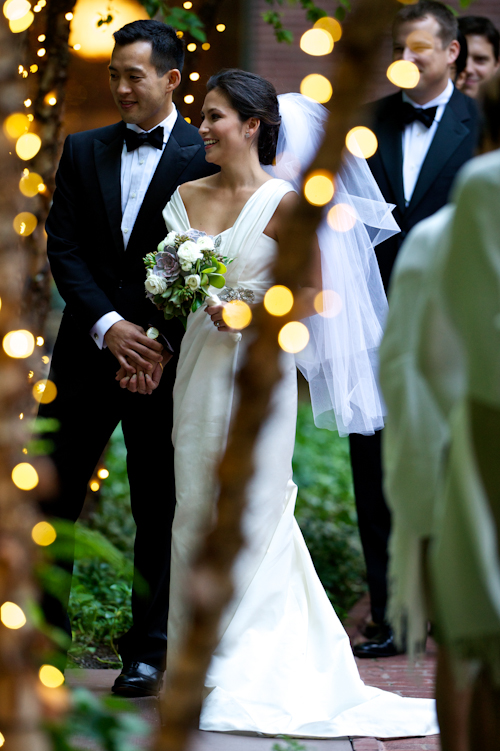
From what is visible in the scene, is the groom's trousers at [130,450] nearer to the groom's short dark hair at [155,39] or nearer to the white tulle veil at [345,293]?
the white tulle veil at [345,293]

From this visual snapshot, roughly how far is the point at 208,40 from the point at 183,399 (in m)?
2.77

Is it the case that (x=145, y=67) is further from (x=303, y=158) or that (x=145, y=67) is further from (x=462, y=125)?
(x=462, y=125)

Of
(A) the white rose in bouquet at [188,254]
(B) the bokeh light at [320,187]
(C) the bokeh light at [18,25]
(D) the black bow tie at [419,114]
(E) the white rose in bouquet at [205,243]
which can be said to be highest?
(D) the black bow tie at [419,114]

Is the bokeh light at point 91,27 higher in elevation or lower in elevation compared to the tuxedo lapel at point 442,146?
higher

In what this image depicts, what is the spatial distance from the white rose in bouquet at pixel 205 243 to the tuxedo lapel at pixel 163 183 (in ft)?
1.31

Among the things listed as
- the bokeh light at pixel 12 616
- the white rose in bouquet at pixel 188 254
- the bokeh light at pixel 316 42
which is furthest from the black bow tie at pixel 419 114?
the bokeh light at pixel 12 616

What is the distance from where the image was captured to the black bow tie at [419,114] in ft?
13.8

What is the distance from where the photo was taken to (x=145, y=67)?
358 centimetres

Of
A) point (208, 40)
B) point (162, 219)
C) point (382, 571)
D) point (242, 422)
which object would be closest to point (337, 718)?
point (382, 571)

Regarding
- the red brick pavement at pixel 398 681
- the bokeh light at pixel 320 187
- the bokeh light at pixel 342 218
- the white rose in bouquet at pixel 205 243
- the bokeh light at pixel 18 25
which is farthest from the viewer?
the bokeh light at pixel 342 218

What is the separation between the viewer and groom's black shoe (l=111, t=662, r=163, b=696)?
3.41 meters

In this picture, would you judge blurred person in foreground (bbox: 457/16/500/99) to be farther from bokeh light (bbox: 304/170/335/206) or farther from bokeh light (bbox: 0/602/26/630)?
bokeh light (bbox: 0/602/26/630)

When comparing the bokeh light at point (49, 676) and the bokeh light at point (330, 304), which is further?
the bokeh light at point (330, 304)

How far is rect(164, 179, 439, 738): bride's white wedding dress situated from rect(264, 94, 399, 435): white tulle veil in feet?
0.90
